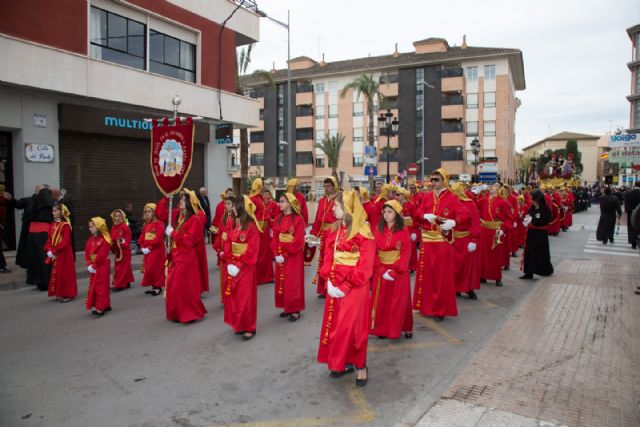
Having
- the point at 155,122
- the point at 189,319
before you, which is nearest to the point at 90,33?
the point at 155,122

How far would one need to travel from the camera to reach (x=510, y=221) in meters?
10.3

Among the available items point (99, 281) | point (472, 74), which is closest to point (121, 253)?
point (99, 281)

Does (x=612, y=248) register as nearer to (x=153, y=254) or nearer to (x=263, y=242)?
(x=263, y=242)

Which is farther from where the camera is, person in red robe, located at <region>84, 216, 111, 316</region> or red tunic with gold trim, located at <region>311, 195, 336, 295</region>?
red tunic with gold trim, located at <region>311, 195, 336, 295</region>

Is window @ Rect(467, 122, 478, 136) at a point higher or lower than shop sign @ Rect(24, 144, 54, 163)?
higher

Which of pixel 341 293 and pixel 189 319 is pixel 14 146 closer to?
pixel 189 319

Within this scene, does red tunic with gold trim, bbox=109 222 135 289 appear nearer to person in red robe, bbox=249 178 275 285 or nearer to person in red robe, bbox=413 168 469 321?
person in red robe, bbox=249 178 275 285

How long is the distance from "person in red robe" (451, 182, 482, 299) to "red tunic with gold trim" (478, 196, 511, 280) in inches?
48.7

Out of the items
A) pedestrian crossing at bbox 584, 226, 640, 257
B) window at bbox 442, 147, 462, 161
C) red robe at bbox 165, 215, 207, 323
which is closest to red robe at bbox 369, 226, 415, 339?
red robe at bbox 165, 215, 207, 323

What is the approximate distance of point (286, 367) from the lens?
5.08 metres

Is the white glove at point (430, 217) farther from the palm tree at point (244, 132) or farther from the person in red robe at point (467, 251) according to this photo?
the palm tree at point (244, 132)

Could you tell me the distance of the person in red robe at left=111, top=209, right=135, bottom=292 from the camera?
8727mm

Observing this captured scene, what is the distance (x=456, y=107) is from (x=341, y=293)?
46876 mm

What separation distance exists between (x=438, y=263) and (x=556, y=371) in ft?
7.71
